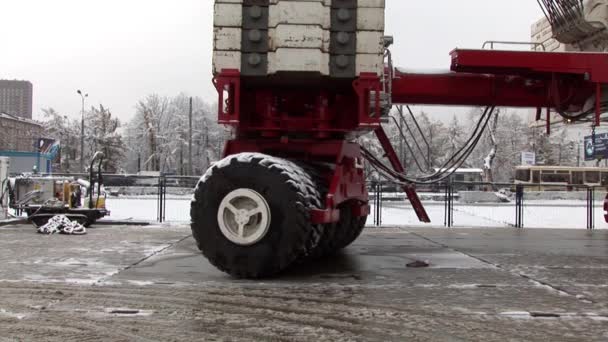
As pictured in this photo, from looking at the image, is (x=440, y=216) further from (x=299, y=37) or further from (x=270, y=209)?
(x=270, y=209)

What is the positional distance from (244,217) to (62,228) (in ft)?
26.1

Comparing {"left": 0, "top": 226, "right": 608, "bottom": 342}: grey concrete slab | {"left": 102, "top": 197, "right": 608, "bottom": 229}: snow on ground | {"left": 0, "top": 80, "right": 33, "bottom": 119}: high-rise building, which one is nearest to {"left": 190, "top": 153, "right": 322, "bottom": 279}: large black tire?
{"left": 0, "top": 226, "right": 608, "bottom": 342}: grey concrete slab

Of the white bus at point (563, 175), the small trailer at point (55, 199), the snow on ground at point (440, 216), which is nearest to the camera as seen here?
the small trailer at point (55, 199)

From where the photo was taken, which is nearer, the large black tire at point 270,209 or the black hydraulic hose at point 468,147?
the large black tire at point 270,209

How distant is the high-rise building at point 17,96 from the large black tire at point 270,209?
188m

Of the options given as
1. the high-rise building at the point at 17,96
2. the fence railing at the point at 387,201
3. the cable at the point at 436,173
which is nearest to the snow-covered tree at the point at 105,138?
the fence railing at the point at 387,201

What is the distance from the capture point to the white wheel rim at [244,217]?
727 centimetres

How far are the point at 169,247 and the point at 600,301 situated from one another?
7.10m

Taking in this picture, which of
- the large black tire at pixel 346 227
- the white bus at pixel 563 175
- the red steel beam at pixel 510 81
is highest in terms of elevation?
the red steel beam at pixel 510 81

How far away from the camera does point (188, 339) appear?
15.8 ft

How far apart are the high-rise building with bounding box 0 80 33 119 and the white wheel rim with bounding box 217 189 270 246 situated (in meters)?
188

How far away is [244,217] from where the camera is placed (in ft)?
24.1

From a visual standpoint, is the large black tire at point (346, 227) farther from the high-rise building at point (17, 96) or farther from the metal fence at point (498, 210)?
the high-rise building at point (17, 96)

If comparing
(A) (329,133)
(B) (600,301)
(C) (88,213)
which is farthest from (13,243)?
(B) (600,301)
